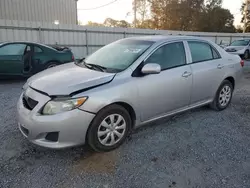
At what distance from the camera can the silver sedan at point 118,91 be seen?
260 centimetres

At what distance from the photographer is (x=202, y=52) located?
4.11m

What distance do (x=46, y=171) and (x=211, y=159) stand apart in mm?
2027

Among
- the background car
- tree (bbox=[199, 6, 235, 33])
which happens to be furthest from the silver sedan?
tree (bbox=[199, 6, 235, 33])

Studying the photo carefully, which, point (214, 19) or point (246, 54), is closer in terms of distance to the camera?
point (246, 54)

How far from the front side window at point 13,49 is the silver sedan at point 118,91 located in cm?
404

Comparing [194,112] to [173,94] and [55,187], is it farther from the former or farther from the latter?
[55,187]

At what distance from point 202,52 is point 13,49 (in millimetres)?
5541

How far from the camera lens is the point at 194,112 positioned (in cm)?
448

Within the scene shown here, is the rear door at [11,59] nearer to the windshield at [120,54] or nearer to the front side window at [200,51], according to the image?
the windshield at [120,54]

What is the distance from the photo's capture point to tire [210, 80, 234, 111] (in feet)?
14.5

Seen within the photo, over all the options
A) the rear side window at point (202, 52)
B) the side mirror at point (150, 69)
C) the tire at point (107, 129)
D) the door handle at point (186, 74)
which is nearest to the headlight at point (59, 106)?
the tire at point (107, 129)

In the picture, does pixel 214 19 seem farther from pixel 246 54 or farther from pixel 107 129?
pixel 107 129

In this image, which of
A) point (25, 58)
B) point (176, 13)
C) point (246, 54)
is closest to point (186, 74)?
point (25, 58)

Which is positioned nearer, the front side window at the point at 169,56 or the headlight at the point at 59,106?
the headlight at the point at 59,106
